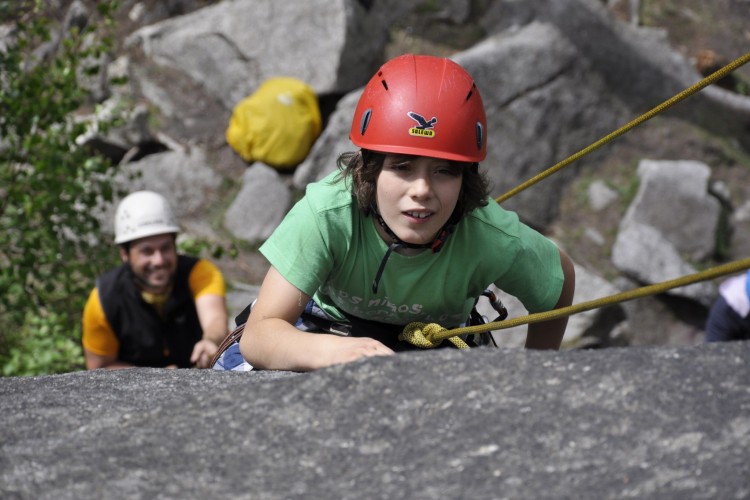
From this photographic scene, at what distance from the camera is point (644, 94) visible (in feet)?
31.0

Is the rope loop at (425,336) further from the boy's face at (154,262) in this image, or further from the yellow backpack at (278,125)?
the yellow backpack at (278,125)

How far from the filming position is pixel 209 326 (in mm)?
4816

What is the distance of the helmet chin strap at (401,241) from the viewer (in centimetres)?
267

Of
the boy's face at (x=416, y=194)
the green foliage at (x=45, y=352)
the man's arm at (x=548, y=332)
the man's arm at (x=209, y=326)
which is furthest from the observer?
the green foliage at (x=45, y=352)

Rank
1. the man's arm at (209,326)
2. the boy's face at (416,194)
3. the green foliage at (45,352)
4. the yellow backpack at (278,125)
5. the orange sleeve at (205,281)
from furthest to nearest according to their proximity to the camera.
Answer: the yellow backpack at (278,125) → the green foliage at (45,352) → the orange sleeve at (205,281) → the man's arm at (209,326) → the boy's face at (416,194)

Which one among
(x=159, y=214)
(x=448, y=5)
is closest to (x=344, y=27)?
(x=448, y=5)

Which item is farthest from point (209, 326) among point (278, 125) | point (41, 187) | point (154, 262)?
point (278, 125)

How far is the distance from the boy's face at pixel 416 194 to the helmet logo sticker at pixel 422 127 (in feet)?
0.24

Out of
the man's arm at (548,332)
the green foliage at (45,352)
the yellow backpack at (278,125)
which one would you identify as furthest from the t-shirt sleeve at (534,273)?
the yellow backpack at (278,125)

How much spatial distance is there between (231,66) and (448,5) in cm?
265

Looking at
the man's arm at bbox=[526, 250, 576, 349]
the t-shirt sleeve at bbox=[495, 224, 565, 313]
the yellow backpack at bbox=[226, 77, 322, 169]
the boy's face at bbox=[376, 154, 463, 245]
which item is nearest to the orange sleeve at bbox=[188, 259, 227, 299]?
the man's arm at bbox=[526, 250, 576, 349]

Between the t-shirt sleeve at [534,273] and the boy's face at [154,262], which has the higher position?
the t-shirt sleeve at [534,273]

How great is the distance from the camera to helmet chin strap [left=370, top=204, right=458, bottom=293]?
8.75 feet

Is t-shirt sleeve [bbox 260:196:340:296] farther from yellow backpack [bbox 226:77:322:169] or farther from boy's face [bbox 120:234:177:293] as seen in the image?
yellow backpack [bbox 226:77:322:169]
